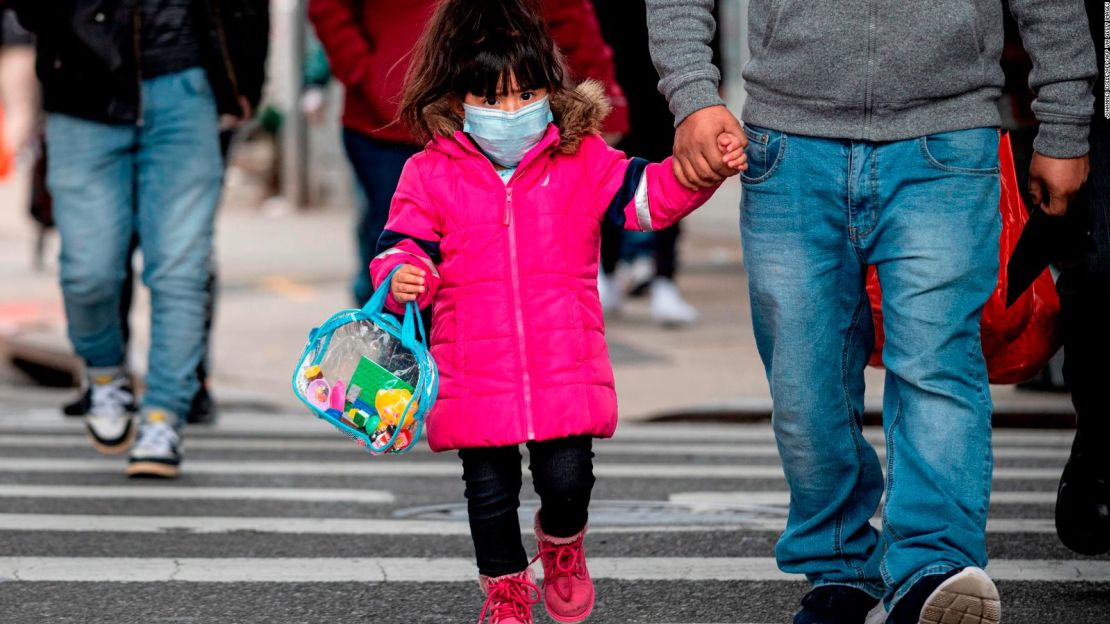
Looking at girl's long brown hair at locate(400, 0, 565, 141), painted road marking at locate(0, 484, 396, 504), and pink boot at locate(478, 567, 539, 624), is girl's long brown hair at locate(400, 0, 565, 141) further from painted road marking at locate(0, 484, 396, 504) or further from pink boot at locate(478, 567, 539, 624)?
painted road marking at locate(0, 484, 396, 504)

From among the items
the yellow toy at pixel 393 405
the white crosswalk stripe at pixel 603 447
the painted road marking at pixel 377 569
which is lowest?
the white crosswalk stripe at pixel 603 447

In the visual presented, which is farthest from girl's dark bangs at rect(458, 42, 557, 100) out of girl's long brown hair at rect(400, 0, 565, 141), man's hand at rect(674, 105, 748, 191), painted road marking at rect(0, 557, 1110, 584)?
painted road marking at rect(0, 557, 1110, 584)

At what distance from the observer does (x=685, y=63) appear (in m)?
3.68

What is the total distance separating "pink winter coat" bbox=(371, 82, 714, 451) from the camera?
3709 mm

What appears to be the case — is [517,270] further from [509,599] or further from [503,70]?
[509,599]

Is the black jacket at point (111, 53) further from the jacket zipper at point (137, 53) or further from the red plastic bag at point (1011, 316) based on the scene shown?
the red plastic bag at point (1011, 316)

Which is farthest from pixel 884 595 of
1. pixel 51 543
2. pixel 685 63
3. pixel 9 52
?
pixel 9 52

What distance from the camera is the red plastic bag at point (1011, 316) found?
12.8 feet

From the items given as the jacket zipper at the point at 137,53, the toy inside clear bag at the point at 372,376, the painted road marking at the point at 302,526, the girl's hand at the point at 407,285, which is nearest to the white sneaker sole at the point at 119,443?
the painted road marking at the point at 302,526

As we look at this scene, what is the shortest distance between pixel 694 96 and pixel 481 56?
18.2 inches

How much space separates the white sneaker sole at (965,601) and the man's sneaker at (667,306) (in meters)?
6.60

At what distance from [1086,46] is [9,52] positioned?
53.3 feet

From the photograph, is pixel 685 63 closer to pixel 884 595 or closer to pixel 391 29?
pixel 884 595

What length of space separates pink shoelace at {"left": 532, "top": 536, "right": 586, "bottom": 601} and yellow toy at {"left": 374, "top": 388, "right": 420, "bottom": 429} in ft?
1.48
